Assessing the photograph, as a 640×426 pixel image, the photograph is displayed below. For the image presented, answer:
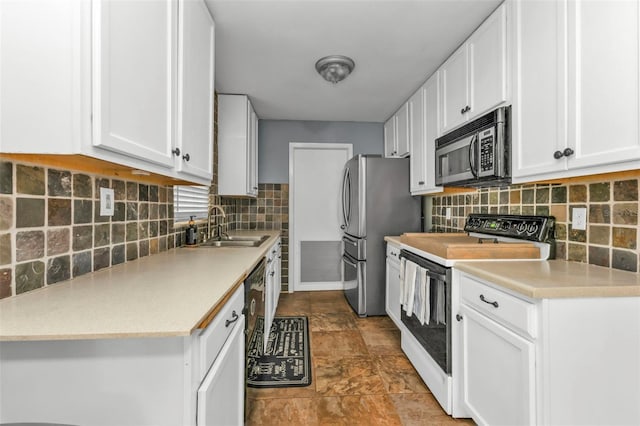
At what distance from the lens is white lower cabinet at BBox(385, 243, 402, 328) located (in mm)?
2784

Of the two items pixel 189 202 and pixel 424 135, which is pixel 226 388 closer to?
pixel 189 202

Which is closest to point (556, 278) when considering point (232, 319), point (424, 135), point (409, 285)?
point (409, 285)

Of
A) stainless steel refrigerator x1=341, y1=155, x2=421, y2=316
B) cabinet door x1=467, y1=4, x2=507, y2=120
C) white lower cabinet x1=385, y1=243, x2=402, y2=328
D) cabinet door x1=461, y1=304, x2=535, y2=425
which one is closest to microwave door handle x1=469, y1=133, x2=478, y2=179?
cabinet door x1=467, y1=4, x2=507, y2=120

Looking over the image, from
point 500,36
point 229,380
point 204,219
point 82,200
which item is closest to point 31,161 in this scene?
point 82,200

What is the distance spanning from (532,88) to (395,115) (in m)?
2.29

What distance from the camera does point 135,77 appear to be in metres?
1.09

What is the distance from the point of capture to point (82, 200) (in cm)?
129

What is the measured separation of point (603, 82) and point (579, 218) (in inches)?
27.8

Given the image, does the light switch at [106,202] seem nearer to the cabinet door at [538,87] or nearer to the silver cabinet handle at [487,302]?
the silver cabinet handle at [487,302]

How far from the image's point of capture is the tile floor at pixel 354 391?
176cm

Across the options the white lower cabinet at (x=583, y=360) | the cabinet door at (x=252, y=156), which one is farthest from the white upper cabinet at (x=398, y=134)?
the white lower cabinet at (x=583, y=360)

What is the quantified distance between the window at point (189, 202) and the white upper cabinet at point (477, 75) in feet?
6.70

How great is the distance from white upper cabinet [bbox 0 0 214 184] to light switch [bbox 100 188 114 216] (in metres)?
0.36

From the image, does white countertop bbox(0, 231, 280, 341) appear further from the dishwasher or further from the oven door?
the oven door
